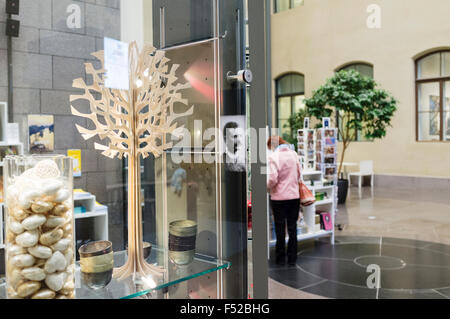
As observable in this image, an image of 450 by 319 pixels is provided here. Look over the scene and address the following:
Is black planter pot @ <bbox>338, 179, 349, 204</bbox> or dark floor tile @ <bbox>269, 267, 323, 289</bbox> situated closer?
dark floor tile @ <bbox>269, 267, 323, 289</bbox>

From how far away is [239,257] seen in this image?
1120mm

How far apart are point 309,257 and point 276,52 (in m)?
3.06

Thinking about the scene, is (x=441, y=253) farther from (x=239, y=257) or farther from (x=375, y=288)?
(x=239, y=257)

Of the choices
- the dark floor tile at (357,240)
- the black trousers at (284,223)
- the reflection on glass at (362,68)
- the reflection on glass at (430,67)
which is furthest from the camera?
the reflection on glass at (362,68)

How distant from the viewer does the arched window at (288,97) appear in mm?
5562

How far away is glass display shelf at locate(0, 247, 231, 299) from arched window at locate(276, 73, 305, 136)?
453 centimetres

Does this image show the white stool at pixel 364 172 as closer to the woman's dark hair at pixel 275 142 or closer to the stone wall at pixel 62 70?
the woman's dark hair at pixel 275 142

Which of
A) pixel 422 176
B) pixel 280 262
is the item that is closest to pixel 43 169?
pixel 280 262

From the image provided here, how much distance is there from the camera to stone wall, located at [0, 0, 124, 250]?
78 cm

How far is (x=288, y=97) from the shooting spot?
5684 millimetres

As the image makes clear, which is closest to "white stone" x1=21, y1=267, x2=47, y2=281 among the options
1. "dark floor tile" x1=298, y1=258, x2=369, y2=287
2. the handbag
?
"dark floor tile" x1=298, y1=258, x2=369, y2=287

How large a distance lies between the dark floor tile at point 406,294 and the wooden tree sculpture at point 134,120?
314cm

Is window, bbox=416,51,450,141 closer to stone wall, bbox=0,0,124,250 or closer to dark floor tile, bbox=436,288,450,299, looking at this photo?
dark floor tile, bbox=436,288,450,299

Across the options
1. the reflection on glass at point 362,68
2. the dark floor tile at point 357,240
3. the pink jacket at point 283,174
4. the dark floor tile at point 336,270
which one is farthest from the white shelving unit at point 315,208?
the reflection on glass at point 362,68
